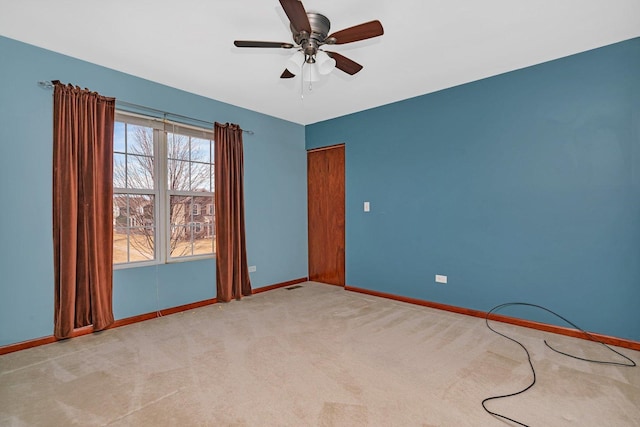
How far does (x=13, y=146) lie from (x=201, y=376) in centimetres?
253

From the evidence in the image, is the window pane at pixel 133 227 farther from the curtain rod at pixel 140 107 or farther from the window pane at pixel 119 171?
the curtain rod at pixel 140 107

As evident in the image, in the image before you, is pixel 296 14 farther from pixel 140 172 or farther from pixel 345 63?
pixel 140 172

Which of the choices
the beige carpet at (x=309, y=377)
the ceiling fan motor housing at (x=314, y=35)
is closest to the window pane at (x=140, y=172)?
the beige carpet at (x=309, y=377)

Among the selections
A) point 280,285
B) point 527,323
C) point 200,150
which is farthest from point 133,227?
point 527,323

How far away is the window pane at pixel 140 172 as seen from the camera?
339 cm

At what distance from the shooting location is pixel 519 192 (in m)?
3.18

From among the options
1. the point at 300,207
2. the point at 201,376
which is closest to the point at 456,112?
the point at 300,207

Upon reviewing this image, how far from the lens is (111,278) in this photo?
121 inches

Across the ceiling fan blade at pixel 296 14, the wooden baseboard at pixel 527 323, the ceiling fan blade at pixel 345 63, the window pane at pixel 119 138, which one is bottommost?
the wooden baseboard at pixel 527 323

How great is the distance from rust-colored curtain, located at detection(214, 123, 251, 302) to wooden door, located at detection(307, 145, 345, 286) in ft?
4.48

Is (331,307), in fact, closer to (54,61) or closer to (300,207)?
(300,207)

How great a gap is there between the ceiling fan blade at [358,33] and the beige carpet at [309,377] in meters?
2.37

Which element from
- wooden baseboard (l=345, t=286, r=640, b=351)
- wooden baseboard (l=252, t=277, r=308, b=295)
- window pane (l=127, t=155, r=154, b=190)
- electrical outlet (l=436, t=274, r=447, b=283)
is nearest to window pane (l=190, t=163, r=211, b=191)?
window pane (l=127, t=155, r=154, b=190)

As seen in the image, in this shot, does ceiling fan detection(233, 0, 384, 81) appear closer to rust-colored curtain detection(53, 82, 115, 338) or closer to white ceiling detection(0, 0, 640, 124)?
white ceiling detection(0, 0, 640, 124)
